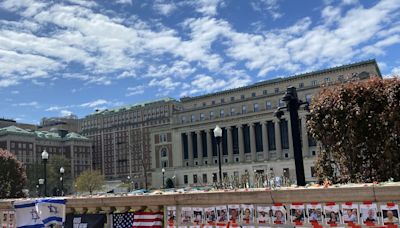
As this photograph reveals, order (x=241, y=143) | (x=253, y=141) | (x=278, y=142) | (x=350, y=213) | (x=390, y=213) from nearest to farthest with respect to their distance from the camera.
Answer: (x=390, y=213), (x=350, y=213), (x=278, y=142), (x=253, y=141), (x=241, y=143)

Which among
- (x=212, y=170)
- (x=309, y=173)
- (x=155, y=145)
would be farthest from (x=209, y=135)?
(x=309, y=173)

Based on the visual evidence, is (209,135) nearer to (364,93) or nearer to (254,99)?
(254,99)

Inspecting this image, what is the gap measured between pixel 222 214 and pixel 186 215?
859mm

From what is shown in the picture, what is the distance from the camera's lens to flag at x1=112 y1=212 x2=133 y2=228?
977 cm

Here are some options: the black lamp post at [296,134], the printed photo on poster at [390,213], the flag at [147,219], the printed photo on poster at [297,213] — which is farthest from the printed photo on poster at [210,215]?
the black lamp post at [296,134]

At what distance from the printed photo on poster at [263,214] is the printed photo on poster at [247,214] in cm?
15

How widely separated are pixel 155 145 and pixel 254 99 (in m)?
35.2

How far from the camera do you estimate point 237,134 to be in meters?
127

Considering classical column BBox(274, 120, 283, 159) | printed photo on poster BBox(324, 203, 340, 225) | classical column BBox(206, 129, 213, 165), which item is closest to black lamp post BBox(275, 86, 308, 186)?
printed photo on poster BBox(324, 203, 340, 225)

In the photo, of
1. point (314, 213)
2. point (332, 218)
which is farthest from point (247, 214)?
point (332, 218)

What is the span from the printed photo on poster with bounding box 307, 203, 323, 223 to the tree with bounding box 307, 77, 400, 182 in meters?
7.06

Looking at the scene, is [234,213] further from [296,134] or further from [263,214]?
[296,134]

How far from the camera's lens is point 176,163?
13700 centimetres

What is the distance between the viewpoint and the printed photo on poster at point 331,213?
6.81m
